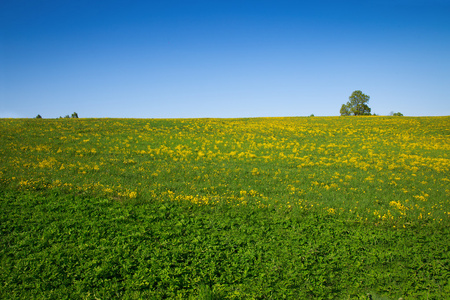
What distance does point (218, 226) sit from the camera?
10336mm

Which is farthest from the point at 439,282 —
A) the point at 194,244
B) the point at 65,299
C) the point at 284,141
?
the point at 284,141

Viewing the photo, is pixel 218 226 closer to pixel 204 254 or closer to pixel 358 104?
pixel 204 254

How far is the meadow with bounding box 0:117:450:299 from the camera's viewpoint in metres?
7.45

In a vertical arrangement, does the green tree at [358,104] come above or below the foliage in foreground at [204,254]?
above

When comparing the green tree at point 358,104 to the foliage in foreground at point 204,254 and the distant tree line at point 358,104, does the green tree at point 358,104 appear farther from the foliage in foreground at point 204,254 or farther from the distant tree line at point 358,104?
the foliage in foreground at point 204,254

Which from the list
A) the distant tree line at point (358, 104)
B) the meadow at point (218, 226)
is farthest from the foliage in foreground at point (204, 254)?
the distant tree line at point (358, 104)

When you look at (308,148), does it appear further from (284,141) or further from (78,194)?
(78,194)

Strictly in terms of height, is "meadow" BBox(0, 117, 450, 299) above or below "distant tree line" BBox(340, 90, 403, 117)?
below

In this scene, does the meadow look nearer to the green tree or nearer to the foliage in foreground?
the foliage in foreground

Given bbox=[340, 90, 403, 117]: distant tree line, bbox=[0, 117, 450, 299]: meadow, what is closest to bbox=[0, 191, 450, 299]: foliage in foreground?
bbox=[0, 117, 450, 299]: meadow

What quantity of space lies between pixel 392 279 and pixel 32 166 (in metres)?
19.9

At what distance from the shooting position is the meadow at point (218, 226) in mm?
7453

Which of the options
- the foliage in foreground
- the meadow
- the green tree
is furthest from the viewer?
the green tree

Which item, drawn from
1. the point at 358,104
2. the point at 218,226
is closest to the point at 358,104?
the point at 358,104
